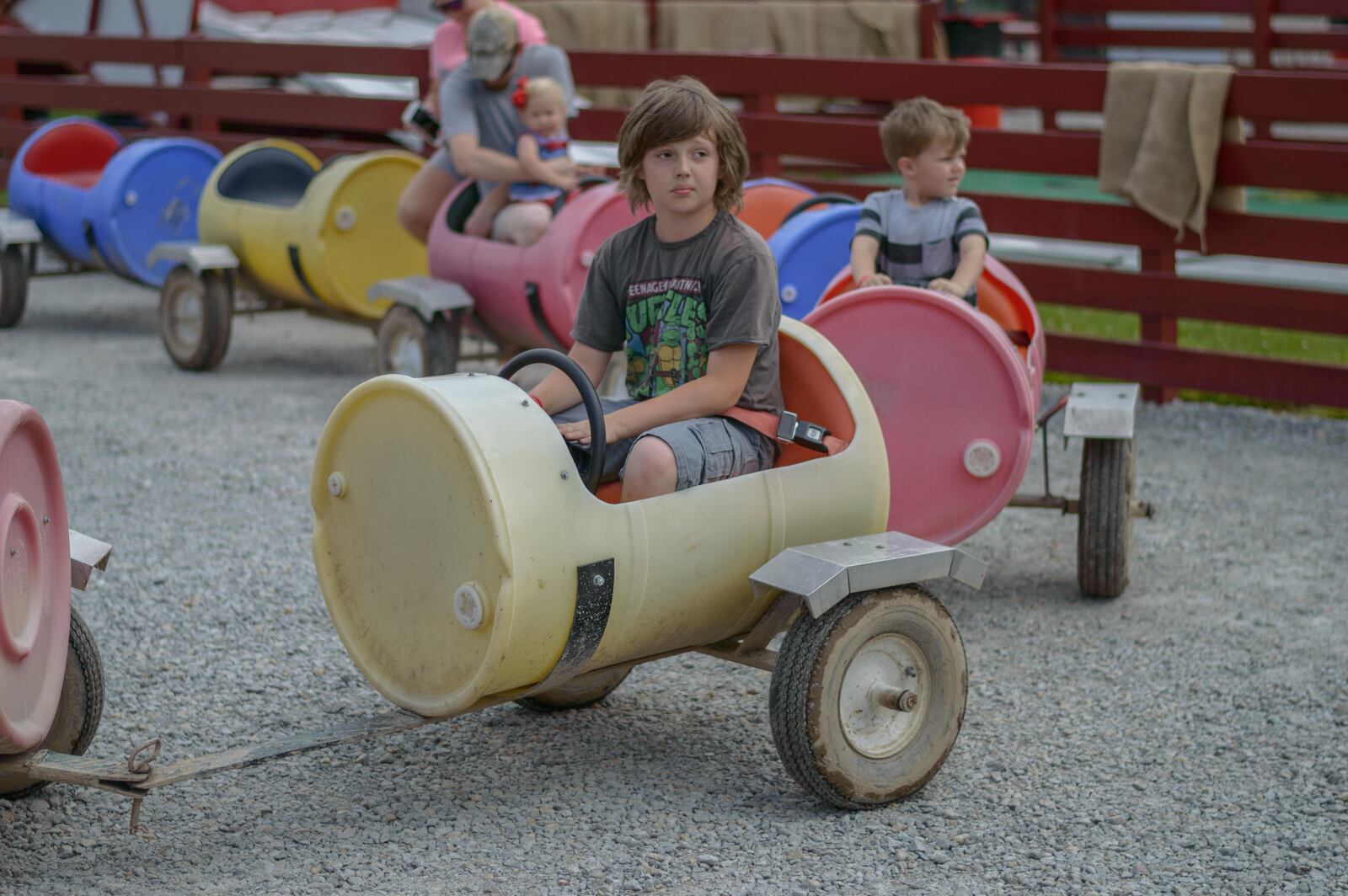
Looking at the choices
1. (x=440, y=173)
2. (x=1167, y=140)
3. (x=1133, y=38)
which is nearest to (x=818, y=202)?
(x=1167, y=140)

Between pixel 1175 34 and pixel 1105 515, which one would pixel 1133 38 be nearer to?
pixel 1175 34

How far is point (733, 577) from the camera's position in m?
2.97

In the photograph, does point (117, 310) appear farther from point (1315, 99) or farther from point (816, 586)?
point (816, 586)

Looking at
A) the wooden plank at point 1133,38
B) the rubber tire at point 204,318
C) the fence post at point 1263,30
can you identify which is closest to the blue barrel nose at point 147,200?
the rubber tire at point 204,318

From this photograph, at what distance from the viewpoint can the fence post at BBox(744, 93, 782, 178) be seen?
7.50 m

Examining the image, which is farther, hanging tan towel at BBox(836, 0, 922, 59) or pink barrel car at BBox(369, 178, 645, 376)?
hanging tan towel at BBox(836, 0, 922, 59)

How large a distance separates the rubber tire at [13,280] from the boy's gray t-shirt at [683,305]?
Answer: 5.81 metres

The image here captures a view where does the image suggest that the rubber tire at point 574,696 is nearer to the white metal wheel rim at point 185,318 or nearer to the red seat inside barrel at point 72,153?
the white metal wheel rim at point 185,318

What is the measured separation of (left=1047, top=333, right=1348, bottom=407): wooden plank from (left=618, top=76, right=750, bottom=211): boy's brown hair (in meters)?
3.68

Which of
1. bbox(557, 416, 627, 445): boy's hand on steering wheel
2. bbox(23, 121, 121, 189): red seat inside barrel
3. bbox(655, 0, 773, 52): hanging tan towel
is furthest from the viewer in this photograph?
bbox(655, 0, 773, 52): hanging tan towel

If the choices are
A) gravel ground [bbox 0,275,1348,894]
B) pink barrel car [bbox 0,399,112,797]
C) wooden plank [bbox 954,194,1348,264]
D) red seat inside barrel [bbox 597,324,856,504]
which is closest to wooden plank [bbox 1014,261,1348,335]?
wooden plank [bbox 954,194,1348,264]

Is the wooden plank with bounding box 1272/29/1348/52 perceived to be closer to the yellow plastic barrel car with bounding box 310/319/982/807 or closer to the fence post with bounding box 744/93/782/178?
the fence post with bounding box 744/93/782/178

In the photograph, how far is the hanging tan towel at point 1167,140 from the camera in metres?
6.12

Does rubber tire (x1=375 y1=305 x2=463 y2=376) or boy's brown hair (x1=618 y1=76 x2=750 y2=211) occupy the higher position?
boy's brown hair (x1=618 y1=76 x2=750 y2=211)
